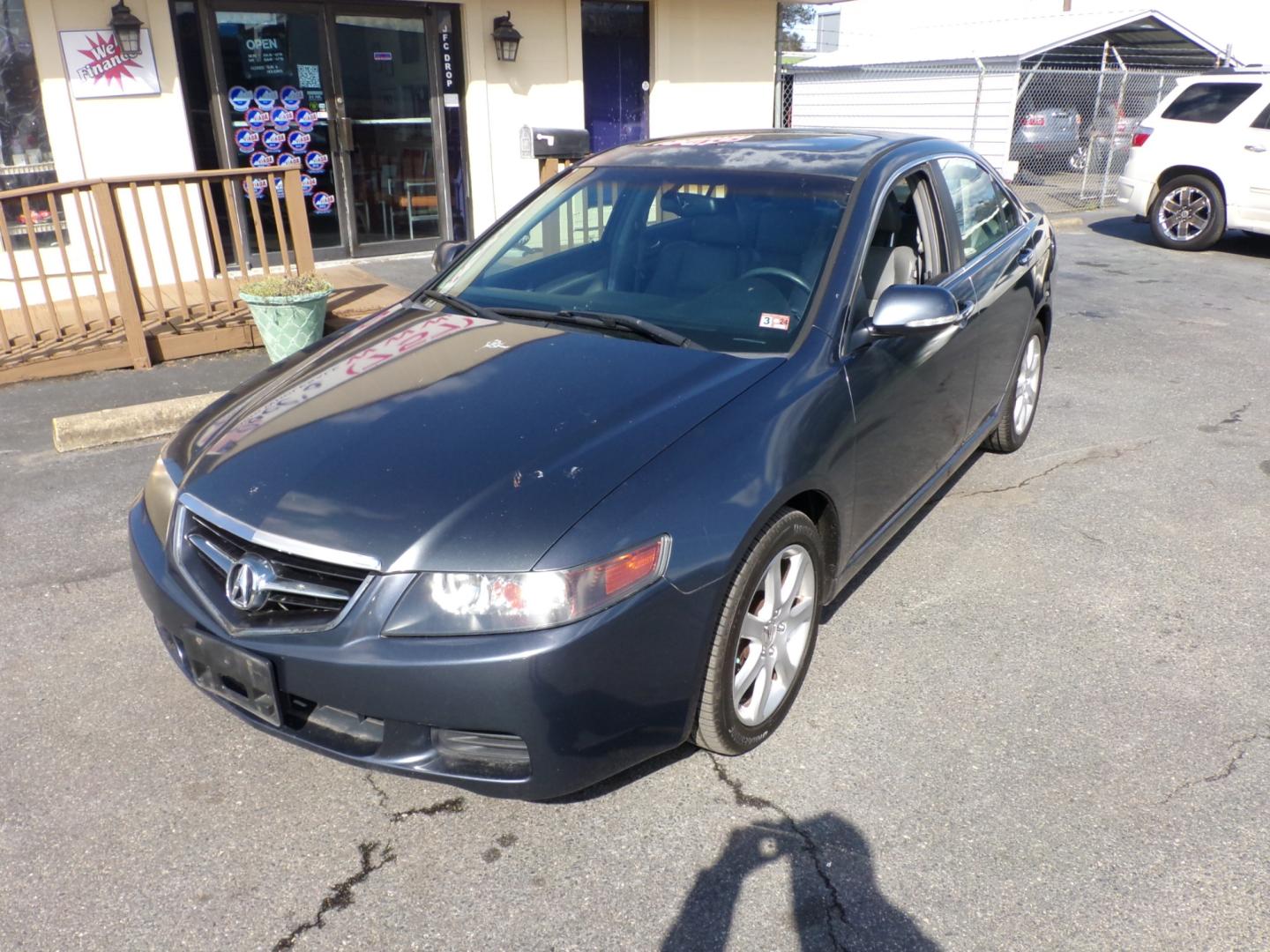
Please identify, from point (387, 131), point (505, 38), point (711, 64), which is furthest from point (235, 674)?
point (711, 64)

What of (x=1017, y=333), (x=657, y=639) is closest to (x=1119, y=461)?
(x=1017, y=333)

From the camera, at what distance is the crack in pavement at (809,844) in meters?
2.30

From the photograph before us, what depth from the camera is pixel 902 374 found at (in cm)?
335

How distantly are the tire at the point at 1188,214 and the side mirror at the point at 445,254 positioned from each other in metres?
10.3

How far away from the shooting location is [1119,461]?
515 centimetres

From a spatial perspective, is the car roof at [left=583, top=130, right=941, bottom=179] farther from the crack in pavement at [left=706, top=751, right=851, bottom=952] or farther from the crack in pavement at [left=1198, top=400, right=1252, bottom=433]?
the crack in pavement at [left=1198, top=400, right=1252, bottom=433]

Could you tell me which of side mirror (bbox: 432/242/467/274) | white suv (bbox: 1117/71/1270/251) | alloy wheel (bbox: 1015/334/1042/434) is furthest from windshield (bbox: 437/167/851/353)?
white suv (bbox: 1117/71/1270/251)

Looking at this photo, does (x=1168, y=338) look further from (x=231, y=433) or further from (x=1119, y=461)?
(x=231, y=433)

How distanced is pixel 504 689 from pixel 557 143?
19.8 ft

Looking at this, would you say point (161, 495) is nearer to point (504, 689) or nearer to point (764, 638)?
point (504, 689)

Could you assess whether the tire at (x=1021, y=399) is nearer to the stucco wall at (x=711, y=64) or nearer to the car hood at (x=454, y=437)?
the car hood at (x=454, y=437)

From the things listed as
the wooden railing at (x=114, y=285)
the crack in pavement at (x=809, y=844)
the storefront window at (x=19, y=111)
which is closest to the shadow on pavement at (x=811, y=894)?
the crack in pavement at (x=809, y=844)

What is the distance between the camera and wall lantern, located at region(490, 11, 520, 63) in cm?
966

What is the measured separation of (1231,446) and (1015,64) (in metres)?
15.4
